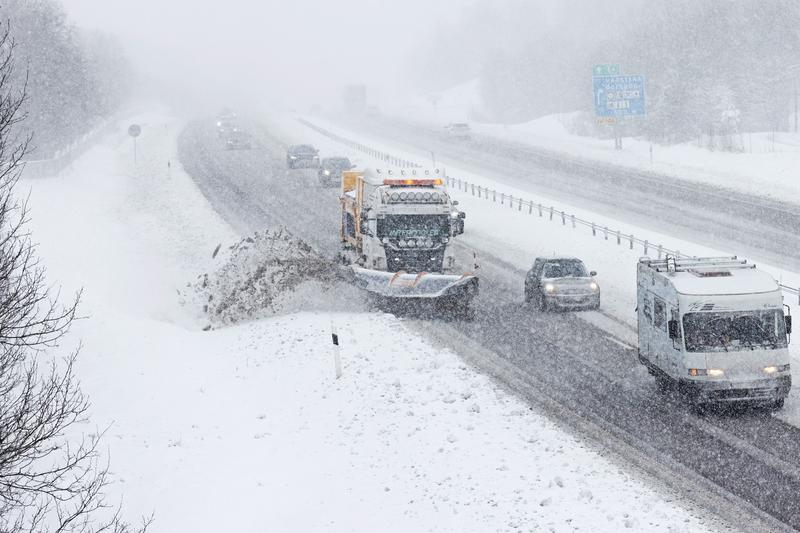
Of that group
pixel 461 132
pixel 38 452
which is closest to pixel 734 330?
pixel 38 452

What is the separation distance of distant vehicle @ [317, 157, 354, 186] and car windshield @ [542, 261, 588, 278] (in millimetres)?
25114

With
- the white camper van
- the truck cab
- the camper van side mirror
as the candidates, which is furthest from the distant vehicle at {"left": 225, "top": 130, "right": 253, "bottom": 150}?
the camper van side mirror

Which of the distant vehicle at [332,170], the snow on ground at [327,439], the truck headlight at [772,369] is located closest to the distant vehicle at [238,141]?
the distant vehicle at [332,170]

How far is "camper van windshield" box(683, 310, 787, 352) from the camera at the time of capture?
671 inches

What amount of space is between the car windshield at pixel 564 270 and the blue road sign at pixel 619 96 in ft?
113

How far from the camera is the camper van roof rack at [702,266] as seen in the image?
1802 cm

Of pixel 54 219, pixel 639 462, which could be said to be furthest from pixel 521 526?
pixel 54 219

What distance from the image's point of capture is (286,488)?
15047 mm

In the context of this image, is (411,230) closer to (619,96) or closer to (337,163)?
(337,163)

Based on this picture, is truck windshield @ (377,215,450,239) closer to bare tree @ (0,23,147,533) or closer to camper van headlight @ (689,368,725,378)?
camper van headlight @ (689,368,725,378)

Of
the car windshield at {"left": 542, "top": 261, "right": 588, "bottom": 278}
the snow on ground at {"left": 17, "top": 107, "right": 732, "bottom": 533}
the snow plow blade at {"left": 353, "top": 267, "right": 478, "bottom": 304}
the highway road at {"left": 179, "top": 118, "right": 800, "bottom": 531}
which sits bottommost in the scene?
Result: the highway road at {"left": 179, "top": 118, "right": 800, "bottom": 531}

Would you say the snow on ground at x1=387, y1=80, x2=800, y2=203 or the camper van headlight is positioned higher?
the camper van headlight

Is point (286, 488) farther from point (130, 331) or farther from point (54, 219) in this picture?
point (54, 219)

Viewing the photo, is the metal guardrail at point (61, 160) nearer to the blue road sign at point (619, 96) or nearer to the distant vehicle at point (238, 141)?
the distant vehicle at point (238, 141)
